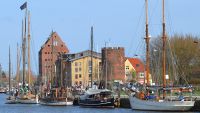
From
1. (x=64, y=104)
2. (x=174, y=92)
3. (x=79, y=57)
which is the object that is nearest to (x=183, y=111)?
(x=174, y=92)

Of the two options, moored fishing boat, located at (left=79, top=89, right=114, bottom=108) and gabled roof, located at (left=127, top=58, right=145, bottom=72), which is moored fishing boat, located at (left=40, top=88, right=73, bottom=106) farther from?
gabled roof, located at (left=127, top=58, right=145, bottom=72)

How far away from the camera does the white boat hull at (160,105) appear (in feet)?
244

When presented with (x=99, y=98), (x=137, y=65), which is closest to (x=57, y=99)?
(x=99, y=98)

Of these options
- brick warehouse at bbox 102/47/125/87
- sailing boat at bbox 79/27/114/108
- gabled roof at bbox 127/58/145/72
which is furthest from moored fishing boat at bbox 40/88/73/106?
gabled roof at bbox 127/58/145/72

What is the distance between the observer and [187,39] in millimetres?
120875

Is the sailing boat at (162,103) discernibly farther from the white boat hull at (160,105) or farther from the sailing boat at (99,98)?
the sailing boat at (99,98)

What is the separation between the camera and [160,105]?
7738cm

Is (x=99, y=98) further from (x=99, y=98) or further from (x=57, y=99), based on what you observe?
(x=57, y=99)

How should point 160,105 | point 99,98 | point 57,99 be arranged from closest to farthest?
point 160,105 → point 99,98 → point 57,99

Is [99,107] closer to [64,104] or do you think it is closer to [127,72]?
[64,104]

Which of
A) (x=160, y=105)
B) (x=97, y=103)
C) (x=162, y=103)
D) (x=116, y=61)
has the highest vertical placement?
(x=116, y=61)

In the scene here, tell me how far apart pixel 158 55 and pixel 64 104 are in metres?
25.4

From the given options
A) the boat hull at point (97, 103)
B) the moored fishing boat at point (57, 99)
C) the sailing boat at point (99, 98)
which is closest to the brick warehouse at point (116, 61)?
the moored fishing boat at point (57, 99)

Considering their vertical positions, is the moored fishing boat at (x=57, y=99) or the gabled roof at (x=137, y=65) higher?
the gabled roof at (x=137, y=65)
